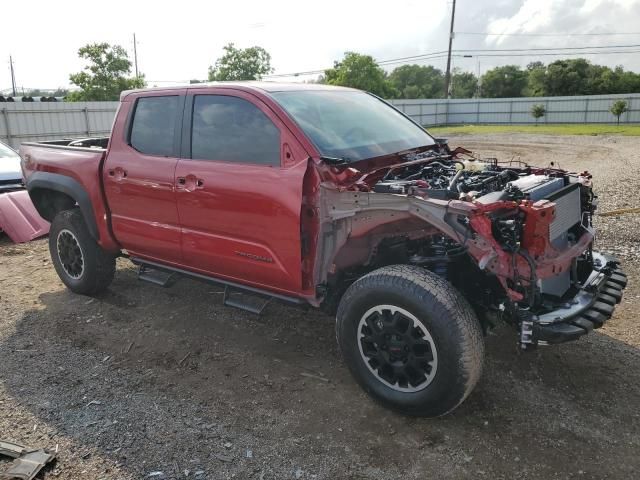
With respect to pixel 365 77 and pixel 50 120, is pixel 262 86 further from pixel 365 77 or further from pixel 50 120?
pixel 365 77

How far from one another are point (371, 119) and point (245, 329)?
2026 millimetres

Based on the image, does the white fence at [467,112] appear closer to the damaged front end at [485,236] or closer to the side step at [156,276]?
the side step at [156,276]

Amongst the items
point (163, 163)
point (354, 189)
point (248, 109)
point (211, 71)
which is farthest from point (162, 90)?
point (211, 71)

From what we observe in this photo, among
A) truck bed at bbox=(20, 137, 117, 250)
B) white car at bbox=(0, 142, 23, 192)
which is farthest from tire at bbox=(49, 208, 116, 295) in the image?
white car at bbox=(0, 142, 23, 192)

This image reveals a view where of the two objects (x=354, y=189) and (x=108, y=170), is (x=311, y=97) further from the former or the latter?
(x=108, y=170)

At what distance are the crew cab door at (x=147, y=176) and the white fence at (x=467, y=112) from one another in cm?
1624

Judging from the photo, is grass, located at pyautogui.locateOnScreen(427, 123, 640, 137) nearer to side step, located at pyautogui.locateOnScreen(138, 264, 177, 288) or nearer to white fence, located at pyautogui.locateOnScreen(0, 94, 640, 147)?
white fence, located at pyautogui.locateOnScreen(0, 94, 640, 147)

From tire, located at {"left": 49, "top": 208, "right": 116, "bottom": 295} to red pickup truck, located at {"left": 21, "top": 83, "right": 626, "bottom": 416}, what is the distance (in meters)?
0.35

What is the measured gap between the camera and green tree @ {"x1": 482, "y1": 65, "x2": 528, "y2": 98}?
60156mm

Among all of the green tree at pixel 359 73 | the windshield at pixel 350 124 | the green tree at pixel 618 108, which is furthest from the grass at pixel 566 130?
the windshield at pixel 350 124

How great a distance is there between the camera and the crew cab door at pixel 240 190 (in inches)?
143

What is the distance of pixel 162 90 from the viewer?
4.55 meters

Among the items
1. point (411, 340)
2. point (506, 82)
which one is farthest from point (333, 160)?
point (506, 82)

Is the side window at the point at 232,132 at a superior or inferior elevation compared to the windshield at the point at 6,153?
superior
